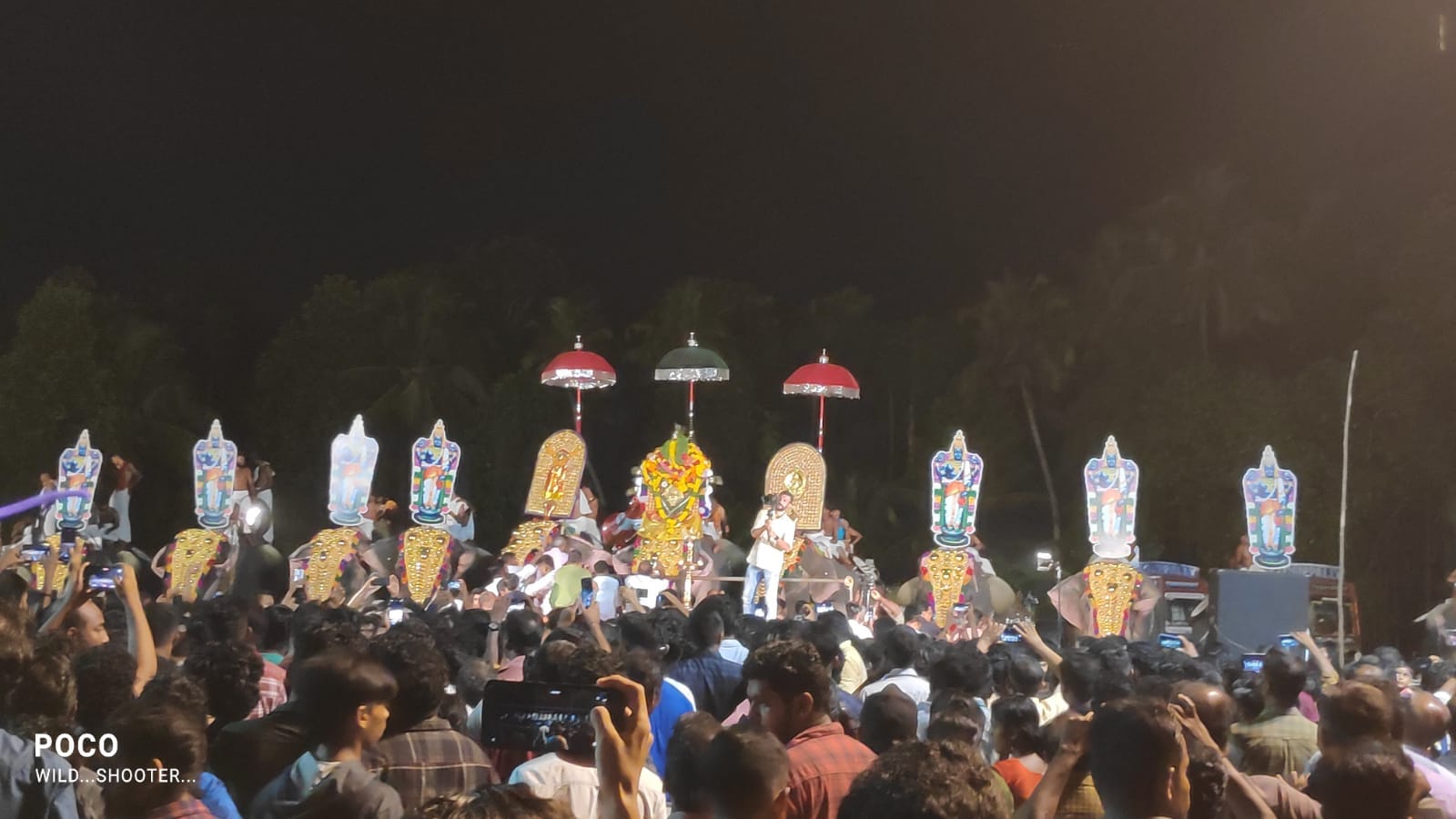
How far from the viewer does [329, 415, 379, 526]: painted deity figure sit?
15.7 m

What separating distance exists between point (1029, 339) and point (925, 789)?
2390 cm

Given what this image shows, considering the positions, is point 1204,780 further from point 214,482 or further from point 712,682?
point 214,482

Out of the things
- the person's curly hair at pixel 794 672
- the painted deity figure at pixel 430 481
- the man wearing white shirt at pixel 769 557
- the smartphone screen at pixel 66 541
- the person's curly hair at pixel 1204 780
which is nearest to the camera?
the person's curly hair at pixel 1204 780

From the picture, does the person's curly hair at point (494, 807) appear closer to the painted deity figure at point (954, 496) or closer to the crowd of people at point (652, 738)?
the crowd of people at point (652, 738)

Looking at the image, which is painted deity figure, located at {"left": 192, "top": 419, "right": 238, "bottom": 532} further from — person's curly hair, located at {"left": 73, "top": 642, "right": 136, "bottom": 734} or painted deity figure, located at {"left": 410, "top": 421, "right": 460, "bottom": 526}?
person's curly hair, located at {"left": 73, "top": 642, "right": 136, "bottom": 734}

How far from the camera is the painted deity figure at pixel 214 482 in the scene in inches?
626

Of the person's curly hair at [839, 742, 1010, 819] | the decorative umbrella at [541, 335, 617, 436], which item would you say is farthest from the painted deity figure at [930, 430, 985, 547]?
the person's curly hair at [839, 742, 1010, 819]

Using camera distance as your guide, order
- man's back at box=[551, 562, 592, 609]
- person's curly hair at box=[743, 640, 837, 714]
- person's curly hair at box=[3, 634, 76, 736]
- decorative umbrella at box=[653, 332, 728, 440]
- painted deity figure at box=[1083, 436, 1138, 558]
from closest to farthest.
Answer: person's curly hair at box=[3, 634, 76, 736], person's curly hair at box=[743, 640, 837, 714], painted deity figure at box=[1083, 436, 1138, 558], man's back at box=[551, 562, 592, 609], decorative umbrella at box=[653, 332, 728, 440]

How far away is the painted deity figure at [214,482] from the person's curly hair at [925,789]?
14688 mm

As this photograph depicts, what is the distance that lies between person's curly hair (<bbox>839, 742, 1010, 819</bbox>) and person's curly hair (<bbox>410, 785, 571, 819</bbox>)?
24.2 inches

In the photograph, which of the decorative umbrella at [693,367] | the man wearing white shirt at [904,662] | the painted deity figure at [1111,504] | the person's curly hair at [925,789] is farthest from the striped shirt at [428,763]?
the decorative umbrella at [693,367]

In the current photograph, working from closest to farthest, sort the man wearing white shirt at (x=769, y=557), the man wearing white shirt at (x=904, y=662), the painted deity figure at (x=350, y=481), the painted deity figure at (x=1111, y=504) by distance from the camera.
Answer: the man wearing white shirt at (x=904, y=662) → the painted deity figure at (x=1111, y=504) → the man wearing white shirt at (x=769, y=557) → the painted deity figure at (x=350, y=481)

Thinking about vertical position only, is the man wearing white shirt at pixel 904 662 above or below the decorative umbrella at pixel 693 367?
below

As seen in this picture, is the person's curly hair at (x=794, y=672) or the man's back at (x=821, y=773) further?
the person's curly hair at (x=794, y=672)
